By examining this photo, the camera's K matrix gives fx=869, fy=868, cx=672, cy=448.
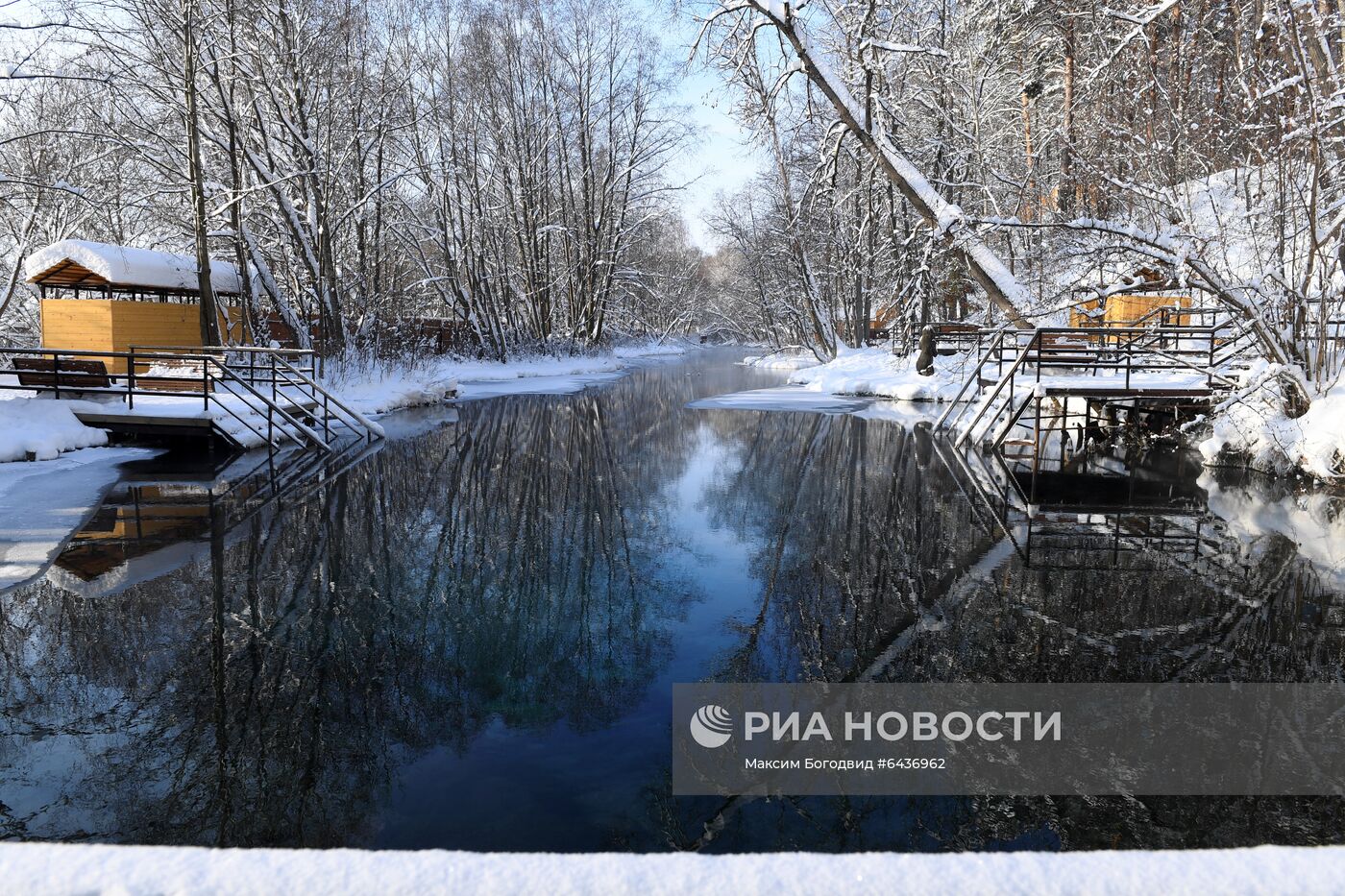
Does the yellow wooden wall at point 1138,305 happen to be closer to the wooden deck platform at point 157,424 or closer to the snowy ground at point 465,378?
the snowy ground at point 465,378

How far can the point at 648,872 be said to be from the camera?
293 cm

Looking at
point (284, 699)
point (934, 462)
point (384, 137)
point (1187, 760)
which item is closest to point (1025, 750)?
point (1187, 760)

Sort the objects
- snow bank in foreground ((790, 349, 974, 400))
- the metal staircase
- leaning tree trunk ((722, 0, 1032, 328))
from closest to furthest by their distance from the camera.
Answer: the metal staircase, leaning tree trunk ((722, 0, 1032, 328)), snow bank in foreground ((790, 349, 974, 400))

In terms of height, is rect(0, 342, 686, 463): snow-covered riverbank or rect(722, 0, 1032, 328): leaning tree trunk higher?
rect(722, 0, 1032, 328): leaning tree trunk

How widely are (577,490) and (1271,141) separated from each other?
525 inches

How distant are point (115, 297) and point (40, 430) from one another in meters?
13.9

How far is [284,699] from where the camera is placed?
5.27m

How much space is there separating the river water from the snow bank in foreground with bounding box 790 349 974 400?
13478 millimetres

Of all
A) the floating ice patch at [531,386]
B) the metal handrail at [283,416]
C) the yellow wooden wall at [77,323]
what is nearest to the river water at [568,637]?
the metal handrail at [283,416]

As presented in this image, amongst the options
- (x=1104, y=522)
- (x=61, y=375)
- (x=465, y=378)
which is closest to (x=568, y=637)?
(x=1104, y=522)

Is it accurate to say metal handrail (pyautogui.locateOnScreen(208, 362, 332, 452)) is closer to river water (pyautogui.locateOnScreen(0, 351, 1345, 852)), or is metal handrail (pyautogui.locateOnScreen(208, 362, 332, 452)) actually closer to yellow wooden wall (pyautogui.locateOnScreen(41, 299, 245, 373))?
river water (pyautogui.locateOnScreen(0, 351, 1345, 852))

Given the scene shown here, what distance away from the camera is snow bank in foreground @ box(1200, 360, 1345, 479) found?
12.7 meters

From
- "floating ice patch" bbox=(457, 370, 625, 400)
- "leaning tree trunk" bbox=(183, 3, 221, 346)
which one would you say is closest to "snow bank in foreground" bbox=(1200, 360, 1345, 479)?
"floating ice patch" bbox=(457, 370, 625, 400)

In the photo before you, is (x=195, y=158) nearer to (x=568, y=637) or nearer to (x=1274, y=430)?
(x=568, y=637)
